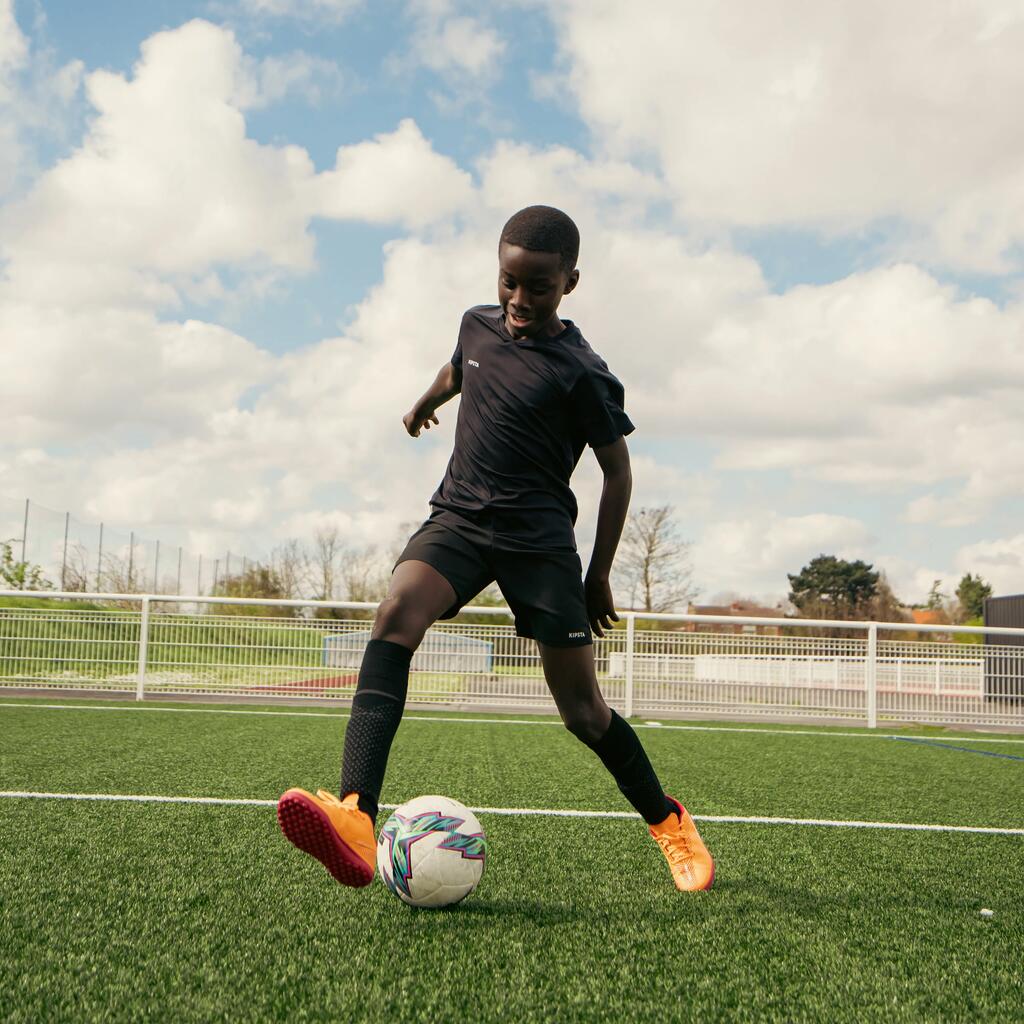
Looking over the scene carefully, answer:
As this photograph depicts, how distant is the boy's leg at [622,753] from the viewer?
280 centimetres

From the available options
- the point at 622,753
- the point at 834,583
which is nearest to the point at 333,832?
the point at 622,753

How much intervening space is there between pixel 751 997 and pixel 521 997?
0.47 m

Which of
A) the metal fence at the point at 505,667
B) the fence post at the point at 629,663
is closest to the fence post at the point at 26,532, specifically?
the metal fence at the point at 505,667

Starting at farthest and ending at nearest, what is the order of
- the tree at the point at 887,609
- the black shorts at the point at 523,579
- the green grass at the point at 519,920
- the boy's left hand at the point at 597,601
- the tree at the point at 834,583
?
1. the tree at the point at 834,583
2. the tree at the point at 887,609
3. the boy's left hand at the point at 597,601
4. the black shorts at the point at 523,579
5. the green grass at the point at 519,920

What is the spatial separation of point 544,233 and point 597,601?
113 centimetres

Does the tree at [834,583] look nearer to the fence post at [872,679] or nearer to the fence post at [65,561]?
the fence post at [65,561]

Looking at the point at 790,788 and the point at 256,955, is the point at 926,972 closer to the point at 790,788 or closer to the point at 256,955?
the point at 256,955

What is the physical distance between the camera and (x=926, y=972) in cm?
210

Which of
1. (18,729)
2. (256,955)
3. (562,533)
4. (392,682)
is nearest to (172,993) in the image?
(256,955)

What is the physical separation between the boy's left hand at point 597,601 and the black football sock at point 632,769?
0.30 m

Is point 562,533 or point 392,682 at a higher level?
point 562,533

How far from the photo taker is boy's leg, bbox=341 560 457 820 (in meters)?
2.48

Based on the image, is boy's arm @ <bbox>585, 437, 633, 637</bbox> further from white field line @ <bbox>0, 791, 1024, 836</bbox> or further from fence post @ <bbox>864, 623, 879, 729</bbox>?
fence post @ <bbox>864, 623, 879, 729</bbox>

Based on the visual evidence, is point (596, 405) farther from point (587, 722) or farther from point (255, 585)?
point (255, 585)
